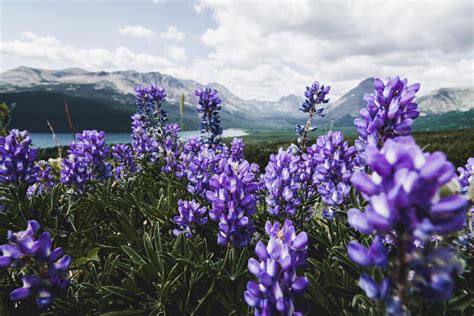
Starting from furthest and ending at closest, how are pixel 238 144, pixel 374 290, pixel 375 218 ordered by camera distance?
1. pixel 238 144
2. pixel 374 290
3. pixel 375 218

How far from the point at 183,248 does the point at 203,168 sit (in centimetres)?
172

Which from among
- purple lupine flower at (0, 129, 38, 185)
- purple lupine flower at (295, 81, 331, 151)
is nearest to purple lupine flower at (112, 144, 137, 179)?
purple lupine flower at (0, 129, 38, 185)

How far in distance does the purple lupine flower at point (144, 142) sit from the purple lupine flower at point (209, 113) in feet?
5.18

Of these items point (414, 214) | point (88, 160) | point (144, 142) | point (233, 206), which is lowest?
point (144, 142)

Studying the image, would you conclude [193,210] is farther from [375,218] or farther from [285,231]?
[375,218]

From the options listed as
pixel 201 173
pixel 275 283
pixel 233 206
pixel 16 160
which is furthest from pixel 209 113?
pixel 275 283

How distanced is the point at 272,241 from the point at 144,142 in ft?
22.8

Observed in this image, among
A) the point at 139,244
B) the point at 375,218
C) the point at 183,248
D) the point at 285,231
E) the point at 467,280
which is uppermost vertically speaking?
the point at 375,218

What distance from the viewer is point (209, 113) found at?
652 cm

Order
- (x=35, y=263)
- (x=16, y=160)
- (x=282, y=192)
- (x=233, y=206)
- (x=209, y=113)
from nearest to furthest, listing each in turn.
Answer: (x=35, y=263)
(x=233, y=206)
(x=282, y=192)
(x=16, y=160)
(x=209, y=113)

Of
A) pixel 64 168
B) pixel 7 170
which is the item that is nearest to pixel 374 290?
pixel 7 170

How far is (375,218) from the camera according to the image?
0.98 metres

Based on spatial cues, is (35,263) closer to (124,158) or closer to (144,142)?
(124,158)

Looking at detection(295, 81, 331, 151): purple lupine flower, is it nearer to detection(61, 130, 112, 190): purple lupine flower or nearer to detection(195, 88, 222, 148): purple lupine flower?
detection(195, 88, 222, 148): purple lupine flower
